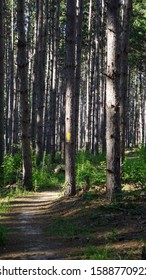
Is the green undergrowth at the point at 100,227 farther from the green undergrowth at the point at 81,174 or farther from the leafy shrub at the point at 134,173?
the green undergrowth at the point at 81,174

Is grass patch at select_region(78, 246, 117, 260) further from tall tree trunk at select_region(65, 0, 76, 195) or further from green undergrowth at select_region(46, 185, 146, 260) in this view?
tall tree trunk at select_region(65, 0, 76, 195)

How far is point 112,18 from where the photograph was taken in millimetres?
8250

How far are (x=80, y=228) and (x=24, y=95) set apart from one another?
6446mm

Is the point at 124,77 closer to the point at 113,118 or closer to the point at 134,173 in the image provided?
the point at 134,173

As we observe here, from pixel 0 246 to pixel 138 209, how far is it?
2640mm

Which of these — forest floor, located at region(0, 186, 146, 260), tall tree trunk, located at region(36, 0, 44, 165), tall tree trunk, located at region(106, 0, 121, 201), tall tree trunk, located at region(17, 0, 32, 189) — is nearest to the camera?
forest floor, located at region(0, 186, 146, 260)

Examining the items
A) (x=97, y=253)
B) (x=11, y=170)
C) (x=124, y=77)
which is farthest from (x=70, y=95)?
(x=97, y=253)

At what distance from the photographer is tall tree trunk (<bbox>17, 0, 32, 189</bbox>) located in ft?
40.9

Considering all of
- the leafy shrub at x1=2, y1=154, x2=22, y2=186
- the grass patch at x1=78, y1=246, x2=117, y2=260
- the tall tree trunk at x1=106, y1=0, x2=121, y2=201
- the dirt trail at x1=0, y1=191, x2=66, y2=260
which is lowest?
the dirt trail at x1=0, y1=191, x2=66, y2=260

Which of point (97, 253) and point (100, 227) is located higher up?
point (100, 227)

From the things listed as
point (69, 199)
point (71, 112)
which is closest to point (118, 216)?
point (69, 199)

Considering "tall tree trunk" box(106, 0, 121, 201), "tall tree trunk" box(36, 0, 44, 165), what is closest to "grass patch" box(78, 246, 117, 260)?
"tall tree trunk" box(106, 0, 121, 201)

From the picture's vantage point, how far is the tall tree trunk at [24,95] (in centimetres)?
1247

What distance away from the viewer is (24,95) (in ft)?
41.9
